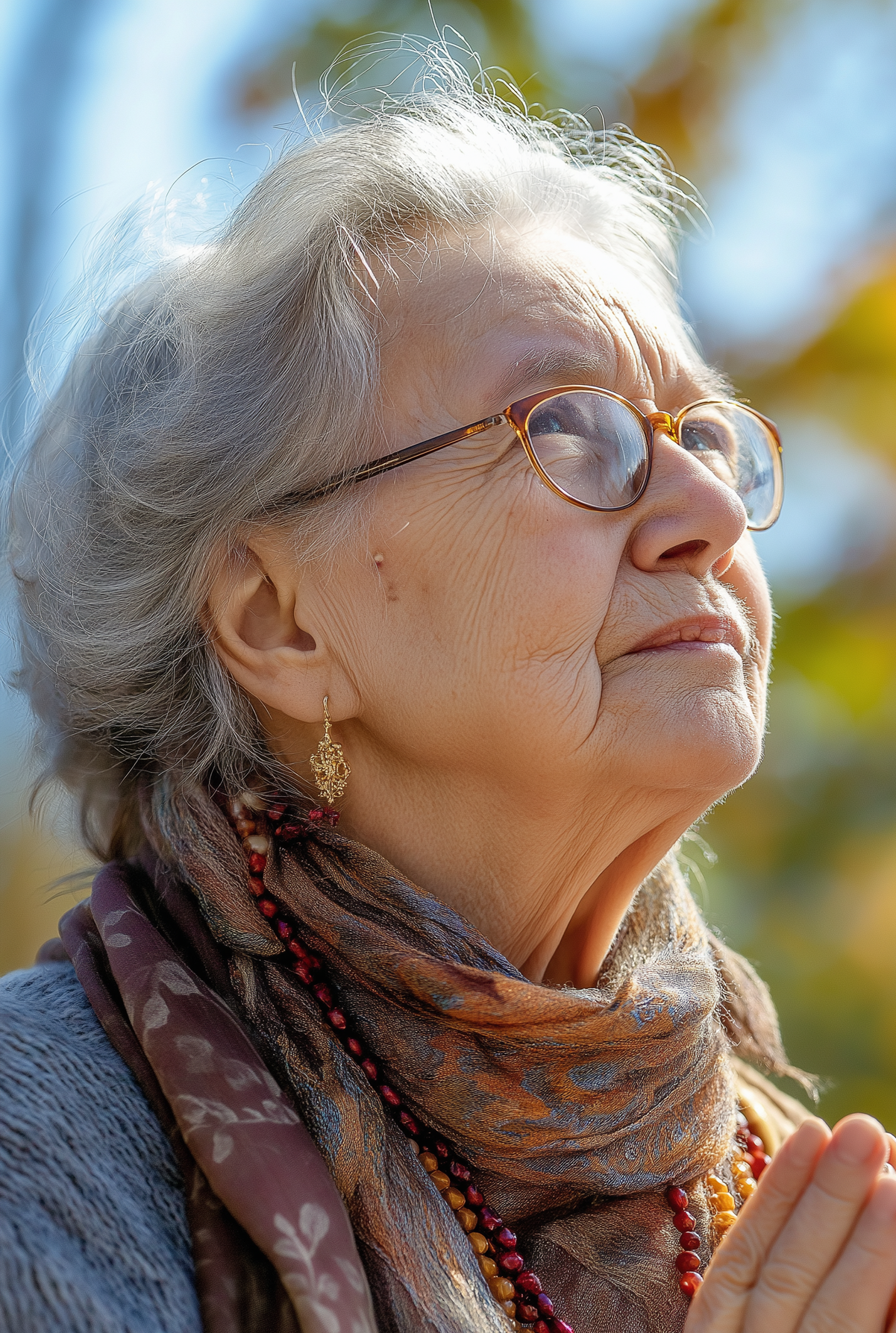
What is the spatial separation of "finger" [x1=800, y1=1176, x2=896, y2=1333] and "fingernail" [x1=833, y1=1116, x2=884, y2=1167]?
0.07m

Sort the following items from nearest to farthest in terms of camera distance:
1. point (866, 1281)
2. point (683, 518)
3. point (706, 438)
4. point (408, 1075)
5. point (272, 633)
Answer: point (866, 1281) → point (408, 1075) → point (683, 518) → point (272, 633) → point (706, 438)

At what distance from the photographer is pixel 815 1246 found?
1.21m

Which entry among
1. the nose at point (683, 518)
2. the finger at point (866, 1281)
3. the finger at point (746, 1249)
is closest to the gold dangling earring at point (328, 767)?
the nose at point (683, 518)

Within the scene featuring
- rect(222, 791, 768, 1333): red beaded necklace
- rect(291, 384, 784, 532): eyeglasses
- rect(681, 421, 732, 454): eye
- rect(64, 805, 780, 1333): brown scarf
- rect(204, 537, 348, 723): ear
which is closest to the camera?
rect(64, 805, 780, 1333): brown scarf

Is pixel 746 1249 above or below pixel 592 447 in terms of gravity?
below

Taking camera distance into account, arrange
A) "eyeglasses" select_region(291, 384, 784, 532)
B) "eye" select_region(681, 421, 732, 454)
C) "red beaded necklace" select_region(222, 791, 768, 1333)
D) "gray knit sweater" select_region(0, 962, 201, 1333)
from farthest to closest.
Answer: "eye" select_region(681, 421, 732, 454), "eyeglasses" select_region(291, 384, 784, 532), "red beaded necklace" select_region(222, 791, 768, 1333), "gray knit sweater" select_region(0, 962, 201, 1333)

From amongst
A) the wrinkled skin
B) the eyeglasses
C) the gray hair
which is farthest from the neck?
the eyeglasses

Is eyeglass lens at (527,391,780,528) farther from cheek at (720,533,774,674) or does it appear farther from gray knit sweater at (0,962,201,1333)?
gray knit sweater at (0,962,201,1333)

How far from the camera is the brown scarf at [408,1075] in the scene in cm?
137

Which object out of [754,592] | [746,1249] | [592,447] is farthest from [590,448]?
[746,1249]

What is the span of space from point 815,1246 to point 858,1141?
15 cm

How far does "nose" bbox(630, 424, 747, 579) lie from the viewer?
168 centimetres

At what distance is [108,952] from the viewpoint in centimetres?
156

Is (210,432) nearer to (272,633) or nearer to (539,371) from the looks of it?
(272,633)
